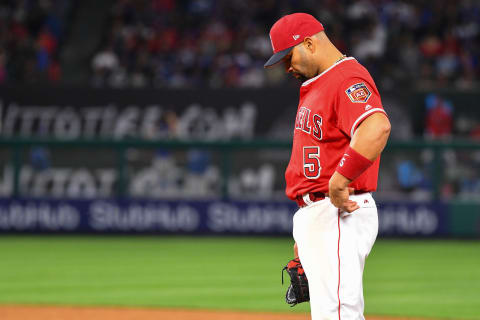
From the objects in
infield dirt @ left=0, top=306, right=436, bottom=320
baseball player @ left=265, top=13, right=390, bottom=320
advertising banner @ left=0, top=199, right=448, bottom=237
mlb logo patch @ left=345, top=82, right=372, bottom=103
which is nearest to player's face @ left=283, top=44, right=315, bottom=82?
baseball player @ left=265, top=13, right=390, bottom=320

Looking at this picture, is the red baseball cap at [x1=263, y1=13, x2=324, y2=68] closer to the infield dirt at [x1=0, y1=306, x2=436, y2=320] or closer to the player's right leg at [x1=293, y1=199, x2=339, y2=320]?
the player's right leg at [x1=293, y1=199, x2=339, y2=320]

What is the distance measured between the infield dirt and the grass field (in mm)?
354

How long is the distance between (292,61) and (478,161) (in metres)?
10.4

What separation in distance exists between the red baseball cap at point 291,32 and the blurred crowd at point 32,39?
14.9 meters

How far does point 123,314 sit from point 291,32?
4.21 metres

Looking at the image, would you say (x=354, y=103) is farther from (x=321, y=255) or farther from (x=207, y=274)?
(x=207, y=274)

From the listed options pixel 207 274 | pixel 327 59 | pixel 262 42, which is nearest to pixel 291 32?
pixel 327 59

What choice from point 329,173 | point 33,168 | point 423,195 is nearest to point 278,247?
point 423,195

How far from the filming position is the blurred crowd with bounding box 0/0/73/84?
61.9 ft

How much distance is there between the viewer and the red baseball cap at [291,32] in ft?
12.8

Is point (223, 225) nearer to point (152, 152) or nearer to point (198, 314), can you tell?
point (152, 152)

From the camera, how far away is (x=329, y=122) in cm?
385

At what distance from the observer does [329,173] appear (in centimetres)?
390

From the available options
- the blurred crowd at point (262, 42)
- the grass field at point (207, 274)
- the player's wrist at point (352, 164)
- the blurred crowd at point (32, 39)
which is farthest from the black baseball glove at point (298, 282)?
the blurred crowd at point (32, 39)
